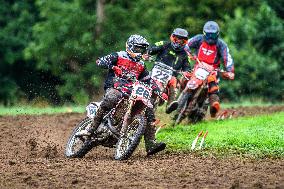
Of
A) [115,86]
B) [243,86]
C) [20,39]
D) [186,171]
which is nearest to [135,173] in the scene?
[186,171]

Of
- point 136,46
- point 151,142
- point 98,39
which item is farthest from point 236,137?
point 98,39

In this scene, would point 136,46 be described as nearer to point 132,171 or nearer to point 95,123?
point 95,123

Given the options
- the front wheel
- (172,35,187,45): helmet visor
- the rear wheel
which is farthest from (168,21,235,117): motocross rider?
the front wheel

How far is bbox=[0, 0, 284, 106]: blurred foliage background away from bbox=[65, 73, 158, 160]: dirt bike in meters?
26.7

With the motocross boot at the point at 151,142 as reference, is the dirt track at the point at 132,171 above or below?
below

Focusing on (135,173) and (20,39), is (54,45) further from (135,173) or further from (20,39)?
(135,173)

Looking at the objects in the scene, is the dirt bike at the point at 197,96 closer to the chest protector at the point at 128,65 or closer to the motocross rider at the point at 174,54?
the motocross rider at the point at 174,54

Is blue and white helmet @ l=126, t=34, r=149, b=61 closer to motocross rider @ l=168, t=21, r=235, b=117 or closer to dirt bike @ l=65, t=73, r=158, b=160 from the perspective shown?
dirt bike @ l=65, t=73, r=158, b=160

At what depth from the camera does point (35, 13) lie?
195ft

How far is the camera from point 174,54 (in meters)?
20.4

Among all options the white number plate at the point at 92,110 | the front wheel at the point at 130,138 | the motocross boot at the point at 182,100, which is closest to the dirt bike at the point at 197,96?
the motocross boot at the point at 182,100

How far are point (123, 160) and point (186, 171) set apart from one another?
6.62 feet

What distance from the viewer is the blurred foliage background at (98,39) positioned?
4469 cm

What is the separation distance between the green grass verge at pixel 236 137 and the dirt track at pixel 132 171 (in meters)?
0.77
